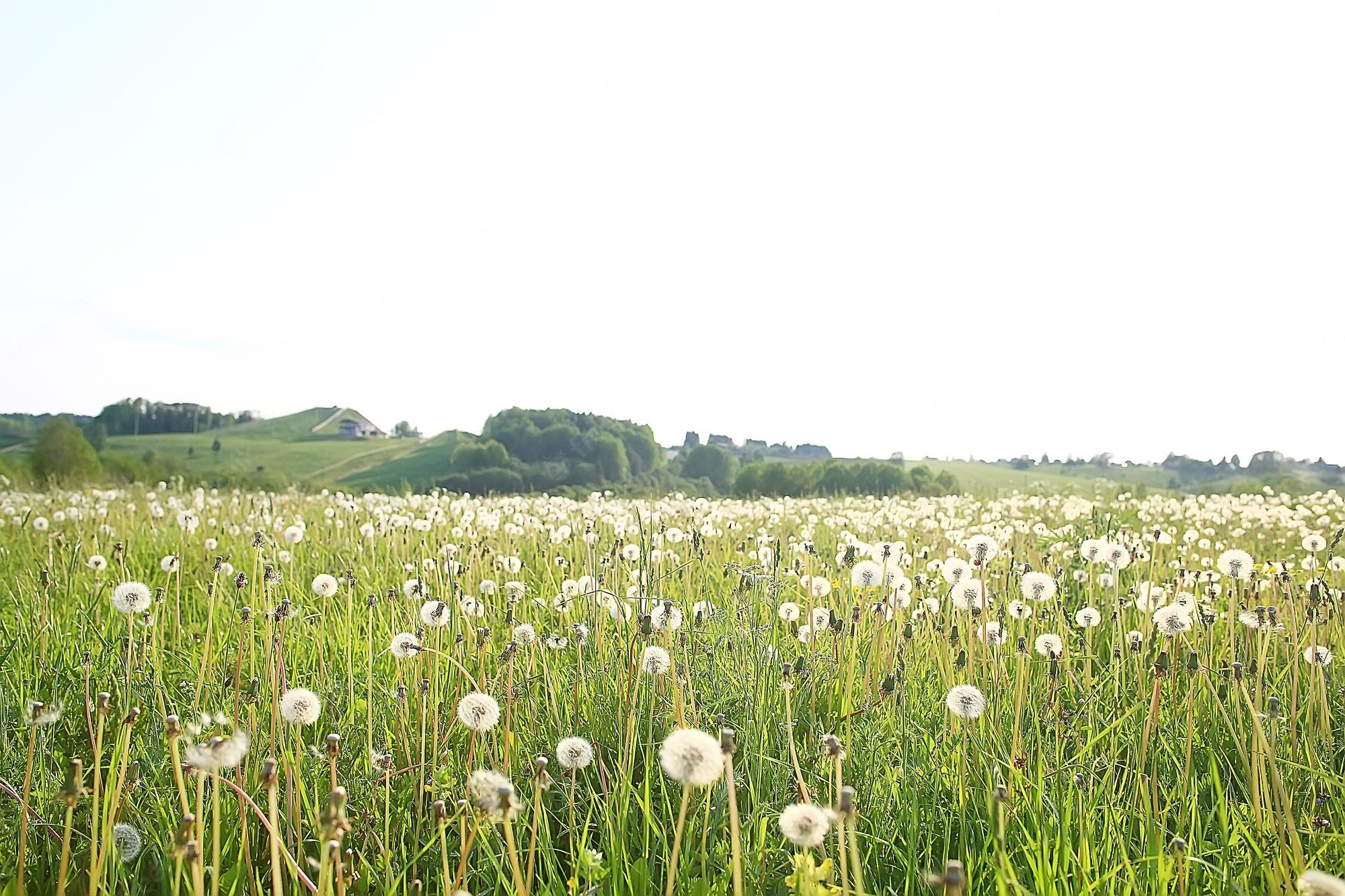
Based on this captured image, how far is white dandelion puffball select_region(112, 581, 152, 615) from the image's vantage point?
2582mm

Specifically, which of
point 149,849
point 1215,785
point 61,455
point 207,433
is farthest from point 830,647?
point 207,433

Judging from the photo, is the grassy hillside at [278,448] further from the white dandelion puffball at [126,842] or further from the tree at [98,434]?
the white dandelion puffball at [126,842]

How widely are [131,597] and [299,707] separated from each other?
1.11m

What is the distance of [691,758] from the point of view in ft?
4.49

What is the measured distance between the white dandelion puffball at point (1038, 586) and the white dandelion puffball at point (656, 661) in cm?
157

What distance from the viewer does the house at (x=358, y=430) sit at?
135875 mm

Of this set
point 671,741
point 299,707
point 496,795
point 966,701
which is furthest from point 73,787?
point 966,701

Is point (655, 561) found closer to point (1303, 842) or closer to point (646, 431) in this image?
point (1303, 842)

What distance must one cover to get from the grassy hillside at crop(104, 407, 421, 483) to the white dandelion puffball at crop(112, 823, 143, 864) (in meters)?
87.7

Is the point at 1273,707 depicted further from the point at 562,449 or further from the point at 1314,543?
the point at 562,449

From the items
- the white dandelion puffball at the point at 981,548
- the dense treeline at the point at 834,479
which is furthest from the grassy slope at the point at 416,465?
the white dandelion puffball at the point at 981,548

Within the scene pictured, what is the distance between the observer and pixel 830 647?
3203mm

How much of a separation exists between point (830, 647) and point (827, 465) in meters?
34.5

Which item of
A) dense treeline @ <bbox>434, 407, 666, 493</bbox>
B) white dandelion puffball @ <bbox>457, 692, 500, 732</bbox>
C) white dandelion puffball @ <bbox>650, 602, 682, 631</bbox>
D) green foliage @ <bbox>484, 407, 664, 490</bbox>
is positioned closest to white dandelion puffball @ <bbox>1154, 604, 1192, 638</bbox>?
white dandelion puffball @ <bbox>650, 602, 682, 631</bbox>
